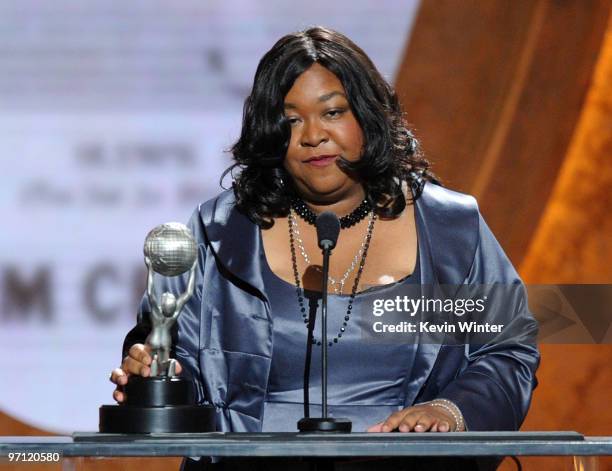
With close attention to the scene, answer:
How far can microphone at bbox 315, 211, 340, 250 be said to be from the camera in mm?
1990

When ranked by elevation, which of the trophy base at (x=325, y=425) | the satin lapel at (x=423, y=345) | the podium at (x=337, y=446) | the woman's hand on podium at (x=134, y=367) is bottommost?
the podium at (x=337, y=446)

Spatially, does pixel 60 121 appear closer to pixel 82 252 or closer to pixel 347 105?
pixel 82 252

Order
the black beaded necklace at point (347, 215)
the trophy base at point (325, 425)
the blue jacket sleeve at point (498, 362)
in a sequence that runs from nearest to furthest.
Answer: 1. the trophy base at point (325, 425)
2. the blue jacket sleeve at point (498, 362)
3. the black beaded necklace at point (347, 215)

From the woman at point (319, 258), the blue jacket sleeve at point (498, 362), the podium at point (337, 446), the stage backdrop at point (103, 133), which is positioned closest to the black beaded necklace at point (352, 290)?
the woman at point (319, 258)

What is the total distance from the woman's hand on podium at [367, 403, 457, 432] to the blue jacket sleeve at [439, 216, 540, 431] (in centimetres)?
13

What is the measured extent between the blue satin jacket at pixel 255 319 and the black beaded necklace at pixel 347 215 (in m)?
0.11

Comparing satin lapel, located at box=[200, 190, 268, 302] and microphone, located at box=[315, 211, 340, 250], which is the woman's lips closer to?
satin lapel, located at box=[200, 190, 268, 302]

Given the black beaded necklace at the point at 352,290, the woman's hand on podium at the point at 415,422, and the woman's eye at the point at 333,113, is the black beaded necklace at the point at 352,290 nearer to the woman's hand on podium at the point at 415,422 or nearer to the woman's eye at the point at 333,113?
the woman's eye at the point at 333,113

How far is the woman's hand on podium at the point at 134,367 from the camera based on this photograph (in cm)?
203

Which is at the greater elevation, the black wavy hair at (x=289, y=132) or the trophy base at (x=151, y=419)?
the black wavy hair at (x=289, y=132)

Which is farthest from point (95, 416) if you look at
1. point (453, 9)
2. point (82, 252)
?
point (453, 9)

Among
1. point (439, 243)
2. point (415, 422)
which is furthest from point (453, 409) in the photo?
point (439, 243)

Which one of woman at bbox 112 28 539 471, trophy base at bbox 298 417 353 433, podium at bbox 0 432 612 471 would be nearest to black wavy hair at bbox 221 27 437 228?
woman at bbox 112 28 539 471

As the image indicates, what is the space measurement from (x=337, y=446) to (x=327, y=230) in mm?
454
